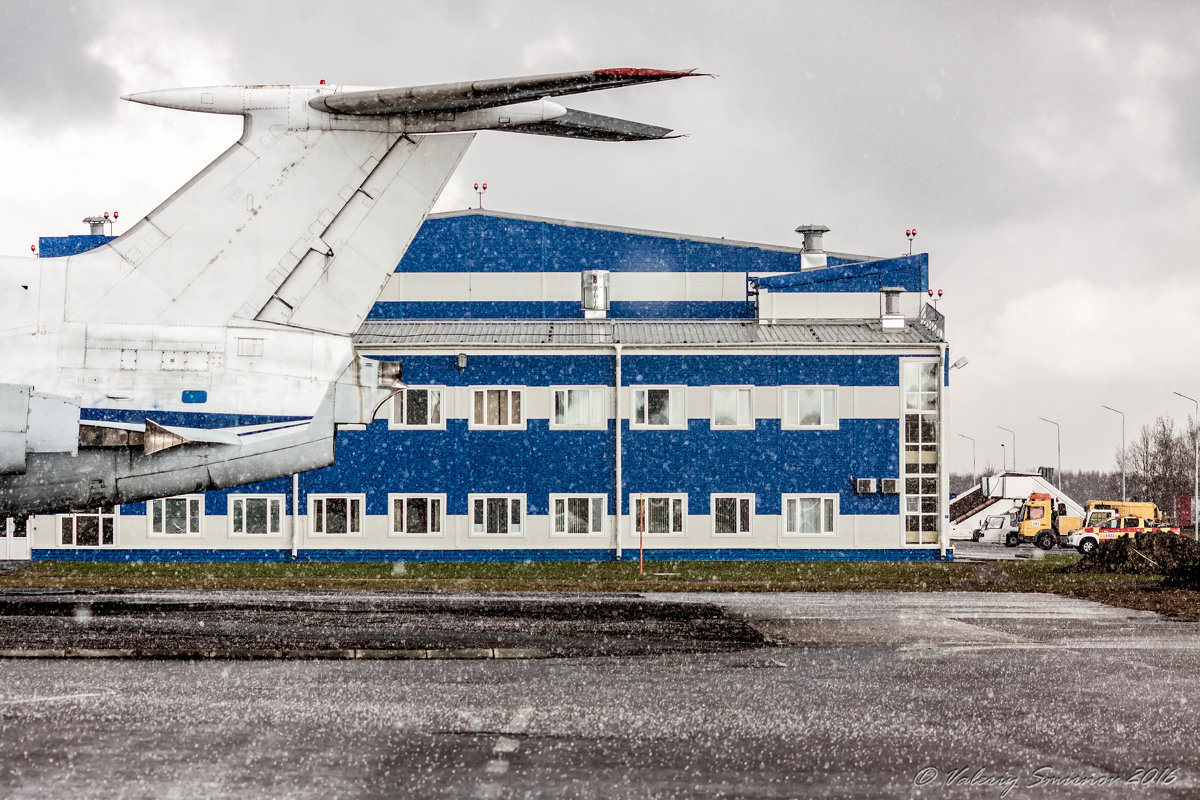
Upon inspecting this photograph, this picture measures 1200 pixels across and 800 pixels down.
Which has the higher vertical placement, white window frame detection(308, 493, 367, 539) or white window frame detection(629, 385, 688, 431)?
white window frame detection(629, 385, 688, 431)

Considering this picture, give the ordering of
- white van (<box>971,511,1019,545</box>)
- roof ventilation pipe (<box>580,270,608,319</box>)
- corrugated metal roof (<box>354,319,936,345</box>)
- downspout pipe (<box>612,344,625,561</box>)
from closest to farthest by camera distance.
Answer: downspout pipe (<box>612,344,625,561</box>) < corrugated metal roof (<box>354,319,936,345</box>) < roof ventilation pipe (<box>580,270,608,319</box>) < white van (<box>971,511,1019,545</box>)

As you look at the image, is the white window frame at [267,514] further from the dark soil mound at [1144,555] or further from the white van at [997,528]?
the white van at [997,528]

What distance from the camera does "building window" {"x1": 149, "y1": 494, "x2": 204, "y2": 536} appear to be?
38875mm

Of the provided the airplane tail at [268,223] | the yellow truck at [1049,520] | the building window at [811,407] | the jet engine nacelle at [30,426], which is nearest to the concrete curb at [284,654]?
the jet engine nacelle at [30,426]

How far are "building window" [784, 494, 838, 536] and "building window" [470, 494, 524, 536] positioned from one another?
8825mm

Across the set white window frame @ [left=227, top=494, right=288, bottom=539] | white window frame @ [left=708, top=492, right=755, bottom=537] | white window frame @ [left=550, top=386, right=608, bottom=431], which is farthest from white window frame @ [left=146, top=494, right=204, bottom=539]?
white window frame @ [left=708, top=492, right=755, bottom=537]

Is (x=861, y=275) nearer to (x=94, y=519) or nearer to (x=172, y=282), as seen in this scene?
(x=94, y=519)

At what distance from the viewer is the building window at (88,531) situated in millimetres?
38906

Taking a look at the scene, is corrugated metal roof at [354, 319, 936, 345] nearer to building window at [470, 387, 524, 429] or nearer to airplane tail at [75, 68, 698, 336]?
building window at [470, 387, 524, 429]

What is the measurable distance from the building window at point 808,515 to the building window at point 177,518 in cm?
1937

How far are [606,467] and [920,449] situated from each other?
34.5 ft

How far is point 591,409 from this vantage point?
3900cm

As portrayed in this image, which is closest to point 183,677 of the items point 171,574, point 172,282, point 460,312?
point 172,282

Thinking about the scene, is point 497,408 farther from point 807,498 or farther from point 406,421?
point 807,498
